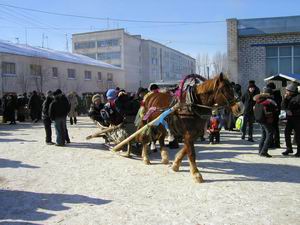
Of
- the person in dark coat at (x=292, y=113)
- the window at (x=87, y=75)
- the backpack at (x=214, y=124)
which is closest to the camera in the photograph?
the person in dark coat at (x=292, y=113)

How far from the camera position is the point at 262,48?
62.4 ft

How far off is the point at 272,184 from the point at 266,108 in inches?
126

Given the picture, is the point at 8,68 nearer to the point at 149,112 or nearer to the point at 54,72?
the point at 54,72

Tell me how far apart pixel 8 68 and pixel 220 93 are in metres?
31.5

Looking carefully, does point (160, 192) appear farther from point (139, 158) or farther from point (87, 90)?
point (87, 90)

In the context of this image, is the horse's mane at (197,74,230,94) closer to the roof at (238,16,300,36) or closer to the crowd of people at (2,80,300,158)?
the crowd of people at (2,80,300,158)

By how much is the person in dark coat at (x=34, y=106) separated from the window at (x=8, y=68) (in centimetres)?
1368

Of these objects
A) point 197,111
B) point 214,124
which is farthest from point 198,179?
point 214,124

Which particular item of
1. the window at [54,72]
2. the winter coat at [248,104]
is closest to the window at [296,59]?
the winter coat at [248,104]

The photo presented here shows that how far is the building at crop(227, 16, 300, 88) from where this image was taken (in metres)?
18.9

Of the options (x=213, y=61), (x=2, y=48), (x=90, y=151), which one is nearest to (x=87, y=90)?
(x=2, y=48)

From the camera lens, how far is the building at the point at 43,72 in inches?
1406

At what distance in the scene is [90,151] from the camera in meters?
11.4

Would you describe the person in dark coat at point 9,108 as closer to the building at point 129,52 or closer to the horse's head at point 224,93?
the horse's head at point 224,93
